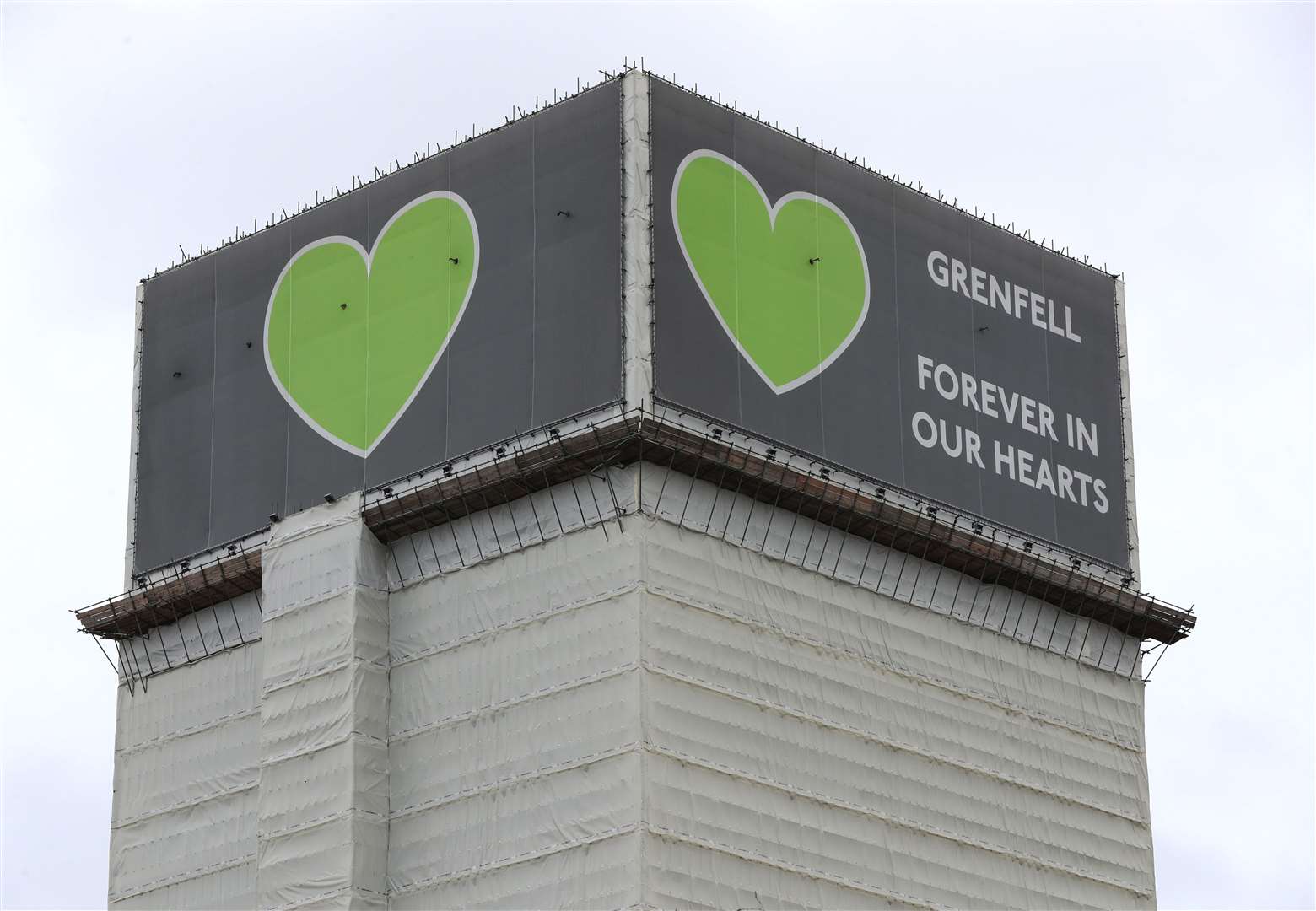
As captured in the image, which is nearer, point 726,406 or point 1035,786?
point 726,406

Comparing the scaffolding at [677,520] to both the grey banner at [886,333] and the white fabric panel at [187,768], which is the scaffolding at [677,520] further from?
the white fabric panel at [187,768]

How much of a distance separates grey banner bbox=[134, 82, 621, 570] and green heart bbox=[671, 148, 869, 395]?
3.64 meters

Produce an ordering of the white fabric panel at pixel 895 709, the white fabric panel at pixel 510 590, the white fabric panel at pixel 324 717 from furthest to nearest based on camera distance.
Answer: the white fabric panel at pixel 324 717
the white fabric panel at pixel 510 590
the white fabric panel at pixel 895 709

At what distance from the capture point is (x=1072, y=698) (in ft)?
401

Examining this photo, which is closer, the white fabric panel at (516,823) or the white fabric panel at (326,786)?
the white fabric panel at (516,823)

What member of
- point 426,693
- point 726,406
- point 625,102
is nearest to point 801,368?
point 726,406

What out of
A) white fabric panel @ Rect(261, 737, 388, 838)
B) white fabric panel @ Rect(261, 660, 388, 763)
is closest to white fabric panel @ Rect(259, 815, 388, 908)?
white fabric panel @ Rect(261, 737, 388, 838)

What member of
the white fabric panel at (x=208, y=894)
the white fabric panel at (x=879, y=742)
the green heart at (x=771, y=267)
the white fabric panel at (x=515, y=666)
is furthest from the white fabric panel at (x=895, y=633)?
the white fabric panel at (x=208, y=894)

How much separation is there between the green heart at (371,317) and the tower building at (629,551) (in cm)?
17

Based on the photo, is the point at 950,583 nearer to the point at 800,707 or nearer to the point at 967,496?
the point at 967,496

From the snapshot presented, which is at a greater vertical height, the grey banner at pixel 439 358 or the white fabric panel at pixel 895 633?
the grey banner at pixel 439 358

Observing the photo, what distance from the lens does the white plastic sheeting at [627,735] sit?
103625 mm

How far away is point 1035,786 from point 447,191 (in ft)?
112

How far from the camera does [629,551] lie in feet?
346
